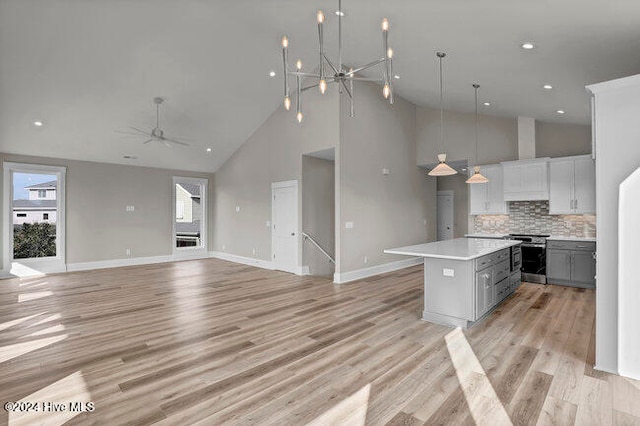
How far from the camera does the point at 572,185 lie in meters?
5.96

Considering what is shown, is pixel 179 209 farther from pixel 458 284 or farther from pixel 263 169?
pixel 458 284

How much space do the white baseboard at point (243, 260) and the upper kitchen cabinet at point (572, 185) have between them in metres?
5.95

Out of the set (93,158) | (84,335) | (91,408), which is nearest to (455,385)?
(91,408)

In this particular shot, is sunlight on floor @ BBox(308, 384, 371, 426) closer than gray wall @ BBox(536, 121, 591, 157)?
Yes

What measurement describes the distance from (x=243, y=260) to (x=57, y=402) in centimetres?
640

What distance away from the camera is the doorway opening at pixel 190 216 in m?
9.68

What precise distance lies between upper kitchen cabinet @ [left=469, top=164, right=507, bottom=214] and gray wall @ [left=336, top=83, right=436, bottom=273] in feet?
4.91

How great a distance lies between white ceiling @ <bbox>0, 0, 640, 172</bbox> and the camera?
346cm

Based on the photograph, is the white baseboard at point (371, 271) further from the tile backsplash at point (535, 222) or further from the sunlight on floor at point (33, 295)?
the sunlight on floor at point (33, 295)

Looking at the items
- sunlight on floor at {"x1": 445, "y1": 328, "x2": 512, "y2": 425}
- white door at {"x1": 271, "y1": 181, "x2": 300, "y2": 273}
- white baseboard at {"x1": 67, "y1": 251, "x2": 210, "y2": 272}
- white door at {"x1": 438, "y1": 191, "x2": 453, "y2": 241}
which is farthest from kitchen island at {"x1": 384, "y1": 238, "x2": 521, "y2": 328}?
white baseboard at {"x1": 67, "y1": 251, "x2": 210, "y2": 272}

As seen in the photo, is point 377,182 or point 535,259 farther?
point 377,182

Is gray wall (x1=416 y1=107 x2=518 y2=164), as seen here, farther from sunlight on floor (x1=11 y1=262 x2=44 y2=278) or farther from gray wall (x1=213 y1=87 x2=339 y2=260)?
sunlight on floor (x1=11 y1=262 x2=44 y2=278)

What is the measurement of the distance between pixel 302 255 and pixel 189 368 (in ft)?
14.2

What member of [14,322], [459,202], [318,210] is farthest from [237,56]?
[459,202]
